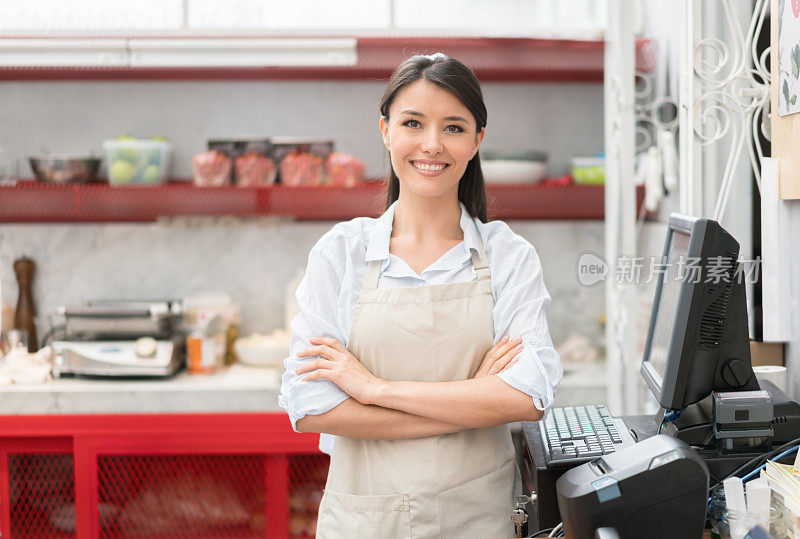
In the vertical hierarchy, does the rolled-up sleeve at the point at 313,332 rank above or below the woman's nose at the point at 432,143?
below

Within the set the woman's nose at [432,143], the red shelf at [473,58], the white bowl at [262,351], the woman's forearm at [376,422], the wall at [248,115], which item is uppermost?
the red shelf at [473,58]

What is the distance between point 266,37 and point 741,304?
7.54ft

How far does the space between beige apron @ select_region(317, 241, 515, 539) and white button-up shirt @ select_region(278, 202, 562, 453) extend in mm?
27

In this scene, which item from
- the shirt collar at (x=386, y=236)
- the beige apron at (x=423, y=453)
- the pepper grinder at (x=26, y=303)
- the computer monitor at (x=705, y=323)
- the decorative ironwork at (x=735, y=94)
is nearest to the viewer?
the computer monitor at (x=705, y=323)

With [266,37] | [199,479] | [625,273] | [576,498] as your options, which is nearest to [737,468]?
[576,498]

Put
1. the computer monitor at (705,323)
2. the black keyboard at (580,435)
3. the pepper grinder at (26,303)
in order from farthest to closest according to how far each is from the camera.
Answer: the pepper grinder at (26,303) → the black keyboard at (580,435) → the computer monitor at (705,323)

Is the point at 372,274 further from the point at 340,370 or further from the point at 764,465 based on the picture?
Result: the point at 764,465

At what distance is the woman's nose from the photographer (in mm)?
1462

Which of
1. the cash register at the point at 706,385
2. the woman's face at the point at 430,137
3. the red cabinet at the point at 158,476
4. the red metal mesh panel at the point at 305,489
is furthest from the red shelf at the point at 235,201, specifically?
the cash register at the point at 706,385

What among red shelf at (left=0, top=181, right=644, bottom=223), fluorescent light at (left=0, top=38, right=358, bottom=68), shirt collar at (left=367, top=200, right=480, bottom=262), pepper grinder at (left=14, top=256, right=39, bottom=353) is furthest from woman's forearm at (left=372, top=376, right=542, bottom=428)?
Result: pepper grinder at (left=14, top=256, right=39, bottom=353)

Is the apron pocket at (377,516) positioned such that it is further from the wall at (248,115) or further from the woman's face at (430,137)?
the wall at (248,115)

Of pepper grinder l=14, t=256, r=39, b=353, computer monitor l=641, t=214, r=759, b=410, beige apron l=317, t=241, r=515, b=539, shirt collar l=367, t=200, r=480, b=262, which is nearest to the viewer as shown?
computer monitor l=641, t=214, r=759, b=410

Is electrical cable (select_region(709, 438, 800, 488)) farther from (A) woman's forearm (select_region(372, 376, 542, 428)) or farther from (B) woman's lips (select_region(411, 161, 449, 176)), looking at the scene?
(B) woman's lips (select_region(411, 161, 449, 176))

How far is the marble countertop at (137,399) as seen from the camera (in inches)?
113
